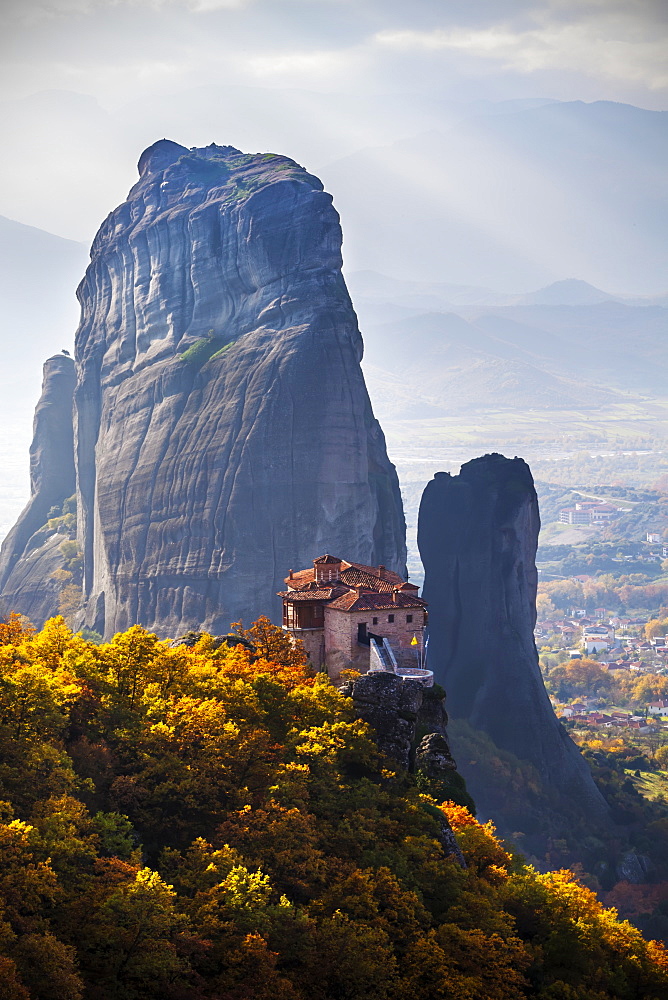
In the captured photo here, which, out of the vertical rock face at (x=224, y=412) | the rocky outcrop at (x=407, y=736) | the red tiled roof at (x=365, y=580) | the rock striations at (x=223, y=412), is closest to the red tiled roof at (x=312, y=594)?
the red tiled roof at (x=365, y=580)

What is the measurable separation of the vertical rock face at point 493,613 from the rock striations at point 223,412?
20.9 ft

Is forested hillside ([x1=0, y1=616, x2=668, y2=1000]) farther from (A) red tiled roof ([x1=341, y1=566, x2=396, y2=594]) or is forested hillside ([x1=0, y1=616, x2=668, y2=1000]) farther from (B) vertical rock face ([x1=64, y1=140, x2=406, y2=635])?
(B) vertical rock face ([x1=64, y1=140, x2=406, y2=635])

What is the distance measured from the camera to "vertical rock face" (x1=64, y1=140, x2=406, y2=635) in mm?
144875

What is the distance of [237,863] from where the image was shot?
151ft

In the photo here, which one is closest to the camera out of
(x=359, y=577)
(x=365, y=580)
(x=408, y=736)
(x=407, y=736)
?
(x=407, y=736)

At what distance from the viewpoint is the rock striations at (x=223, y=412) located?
5709 inches

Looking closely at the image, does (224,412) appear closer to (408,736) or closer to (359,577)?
(359,577)

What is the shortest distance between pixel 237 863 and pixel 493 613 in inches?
4195

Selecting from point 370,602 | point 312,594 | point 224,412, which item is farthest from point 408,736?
point 224,412

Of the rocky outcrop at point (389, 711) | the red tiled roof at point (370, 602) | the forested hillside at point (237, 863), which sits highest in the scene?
the red tiled roof at point (370, 602)

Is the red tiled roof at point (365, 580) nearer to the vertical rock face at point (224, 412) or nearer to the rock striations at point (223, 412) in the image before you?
the vertical rock face at point (224, 412)

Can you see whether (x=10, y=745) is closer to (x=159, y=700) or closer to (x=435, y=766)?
(x=159, y=700)

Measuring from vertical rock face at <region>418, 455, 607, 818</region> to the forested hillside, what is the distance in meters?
80.6

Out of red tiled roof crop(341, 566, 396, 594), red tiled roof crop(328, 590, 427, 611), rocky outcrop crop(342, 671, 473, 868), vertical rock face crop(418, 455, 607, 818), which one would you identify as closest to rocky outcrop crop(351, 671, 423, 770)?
rocky outcrop crop(342, 671, 473, 868)
